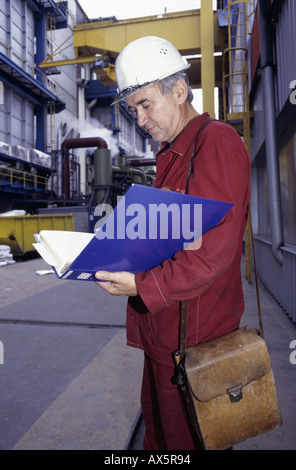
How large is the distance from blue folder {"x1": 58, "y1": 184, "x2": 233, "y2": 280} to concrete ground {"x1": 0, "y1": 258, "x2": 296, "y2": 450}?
1447mm

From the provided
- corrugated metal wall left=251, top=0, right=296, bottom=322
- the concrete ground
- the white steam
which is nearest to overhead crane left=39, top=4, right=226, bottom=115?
corrugated metal wall left=251, top=0, right=296, bottom=322

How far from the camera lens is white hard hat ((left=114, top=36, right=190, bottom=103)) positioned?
1.13 m

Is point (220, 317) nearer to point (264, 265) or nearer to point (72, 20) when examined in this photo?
point (264, 265)

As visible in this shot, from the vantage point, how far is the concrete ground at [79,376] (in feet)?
6.22

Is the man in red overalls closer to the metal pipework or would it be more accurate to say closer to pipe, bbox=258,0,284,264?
pipe, bbox=258,0,284,264

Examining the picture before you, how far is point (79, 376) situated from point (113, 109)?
23.6 meters

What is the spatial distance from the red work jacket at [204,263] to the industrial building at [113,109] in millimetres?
2899

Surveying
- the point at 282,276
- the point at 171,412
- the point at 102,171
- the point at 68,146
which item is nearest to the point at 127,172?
the point at 102,171

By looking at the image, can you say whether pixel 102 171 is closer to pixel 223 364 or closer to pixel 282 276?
pixel 282 276

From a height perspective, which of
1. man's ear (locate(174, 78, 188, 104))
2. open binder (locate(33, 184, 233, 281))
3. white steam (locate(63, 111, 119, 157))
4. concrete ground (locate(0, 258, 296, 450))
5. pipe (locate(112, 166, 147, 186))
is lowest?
concrete ground (locate(0, 258, 296, 450))

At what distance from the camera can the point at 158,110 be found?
117 cm

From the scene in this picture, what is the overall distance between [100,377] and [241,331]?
1.83 m

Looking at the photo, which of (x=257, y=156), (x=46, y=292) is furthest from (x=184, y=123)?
(x=257, y=156)

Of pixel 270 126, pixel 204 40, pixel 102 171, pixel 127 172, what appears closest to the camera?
pixel 270 126
